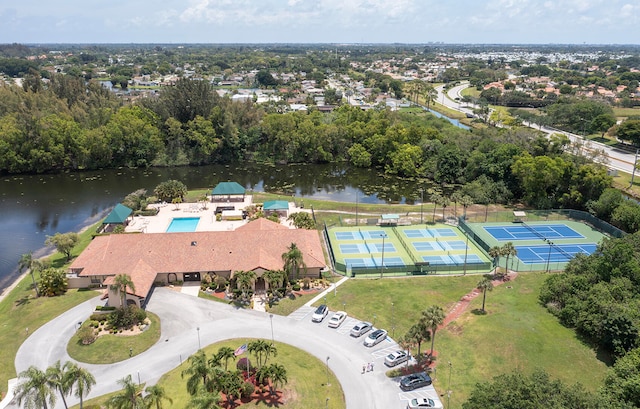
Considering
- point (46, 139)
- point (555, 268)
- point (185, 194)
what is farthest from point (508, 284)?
point (46, 139)

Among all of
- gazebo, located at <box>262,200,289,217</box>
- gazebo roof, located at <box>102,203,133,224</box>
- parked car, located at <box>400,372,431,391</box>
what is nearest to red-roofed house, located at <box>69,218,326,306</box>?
gazebo roof, located at <box>102,203,133,224</box>

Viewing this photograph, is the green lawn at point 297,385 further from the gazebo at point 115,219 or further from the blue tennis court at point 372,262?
the gazebo at point 115,219

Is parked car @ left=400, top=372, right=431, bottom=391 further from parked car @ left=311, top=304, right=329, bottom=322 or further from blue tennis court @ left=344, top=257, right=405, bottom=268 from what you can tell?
blue tennis court @ left=344, top=257, right=405, bottom=268

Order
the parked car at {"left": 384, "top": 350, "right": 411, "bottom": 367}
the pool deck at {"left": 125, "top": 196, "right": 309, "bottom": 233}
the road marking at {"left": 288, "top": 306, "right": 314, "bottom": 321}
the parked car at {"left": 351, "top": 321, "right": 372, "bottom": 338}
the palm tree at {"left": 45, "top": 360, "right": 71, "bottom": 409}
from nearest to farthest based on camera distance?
the palm tree at {"left": 45, "top": 360, "right": 71, "bottom": 409} < the parked car at {"left": 384, "top": 350, "right": 411, "bottom": 367} < the parked car at {"left": 351, "top": 321, "right": 372, "bottom": 338} < the road marking at {"left": 288, "top": 306, "right": 314, "bottom": 321} < the pool deck at {"left": 125, "top": 196, "right": 309, "bottom": 233}

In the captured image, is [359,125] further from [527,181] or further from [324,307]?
[324,307]

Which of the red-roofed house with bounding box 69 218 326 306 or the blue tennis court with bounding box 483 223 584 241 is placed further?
the blue tennis court with bounding box 483 223 584 241

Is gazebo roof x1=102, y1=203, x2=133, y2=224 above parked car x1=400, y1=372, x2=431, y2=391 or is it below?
above

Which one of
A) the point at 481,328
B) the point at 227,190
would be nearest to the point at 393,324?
the point at 481,328
